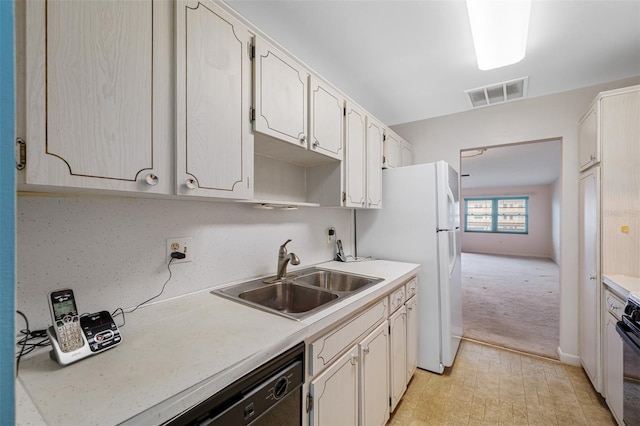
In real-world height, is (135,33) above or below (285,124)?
above

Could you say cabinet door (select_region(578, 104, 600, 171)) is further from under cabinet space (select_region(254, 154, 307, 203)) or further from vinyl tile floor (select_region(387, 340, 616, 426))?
under cabinet space (select_region(254, 154, 307, 203))

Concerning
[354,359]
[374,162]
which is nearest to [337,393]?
[354,359]

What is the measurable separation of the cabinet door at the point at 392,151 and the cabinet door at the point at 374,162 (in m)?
0.12

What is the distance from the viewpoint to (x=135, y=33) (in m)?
0.81

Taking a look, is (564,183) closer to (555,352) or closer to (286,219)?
(555,352)

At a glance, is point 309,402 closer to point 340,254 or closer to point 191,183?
point 191,183

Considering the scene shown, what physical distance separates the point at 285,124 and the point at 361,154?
865mm

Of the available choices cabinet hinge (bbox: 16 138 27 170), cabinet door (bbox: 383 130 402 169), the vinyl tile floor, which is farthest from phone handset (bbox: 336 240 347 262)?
cabinet hinge (bbox: 16 138 27 170)

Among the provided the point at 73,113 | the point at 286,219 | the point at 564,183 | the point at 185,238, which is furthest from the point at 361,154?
the point at 564,183

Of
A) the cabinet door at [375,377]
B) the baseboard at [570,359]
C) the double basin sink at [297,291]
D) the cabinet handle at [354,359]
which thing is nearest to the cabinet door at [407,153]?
the double basin sink at [297,291]

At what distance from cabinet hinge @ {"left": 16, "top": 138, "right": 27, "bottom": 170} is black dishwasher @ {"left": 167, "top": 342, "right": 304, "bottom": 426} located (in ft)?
2.31

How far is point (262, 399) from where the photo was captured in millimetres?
769

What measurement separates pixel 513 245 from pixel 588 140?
8.51m

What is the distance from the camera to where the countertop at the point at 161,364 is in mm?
544
